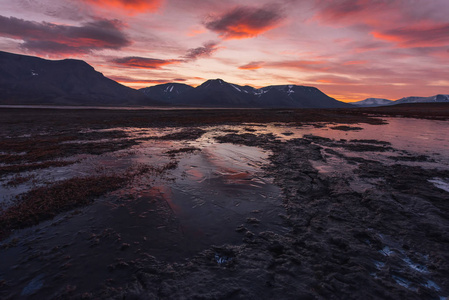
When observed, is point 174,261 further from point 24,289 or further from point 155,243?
point 24,289

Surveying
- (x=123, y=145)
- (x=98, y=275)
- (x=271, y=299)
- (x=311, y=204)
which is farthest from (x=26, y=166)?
(x=311, y=204)

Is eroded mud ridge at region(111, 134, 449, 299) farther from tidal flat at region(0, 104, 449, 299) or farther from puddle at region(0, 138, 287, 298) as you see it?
puddle at region(0, 138, 287, 298)

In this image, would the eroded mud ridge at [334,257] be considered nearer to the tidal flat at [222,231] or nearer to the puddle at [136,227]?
the tidal flat at [222,231]

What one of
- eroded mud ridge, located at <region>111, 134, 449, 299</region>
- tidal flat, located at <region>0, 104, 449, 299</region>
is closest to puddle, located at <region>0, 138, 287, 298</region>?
tidal flat, located at <region>0, 104, 449, 299</region>

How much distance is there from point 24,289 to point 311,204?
33.7 ft

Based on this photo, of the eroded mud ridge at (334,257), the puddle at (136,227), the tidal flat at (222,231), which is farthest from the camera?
the puddle at (136,227)

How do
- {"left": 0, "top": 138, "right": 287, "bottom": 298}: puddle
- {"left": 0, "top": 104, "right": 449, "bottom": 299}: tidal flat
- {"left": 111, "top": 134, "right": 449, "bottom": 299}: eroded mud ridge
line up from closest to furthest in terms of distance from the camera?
{"left": 111, "top": 134, "right": 449, "bottom": 299}: eroded mud ridge < {"left": 0, "top": 104, "right": 449, "bottom": 299}: tidal flat < {"left": 0, "top": 138, "right": 287, "bottom": 298}: puddle

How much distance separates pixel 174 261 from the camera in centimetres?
601

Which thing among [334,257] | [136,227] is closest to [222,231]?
[136,227]

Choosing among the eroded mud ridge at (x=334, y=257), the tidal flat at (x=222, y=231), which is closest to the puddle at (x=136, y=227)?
the tidal flat at (x=222, y=231)

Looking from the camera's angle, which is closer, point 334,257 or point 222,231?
point 334,257

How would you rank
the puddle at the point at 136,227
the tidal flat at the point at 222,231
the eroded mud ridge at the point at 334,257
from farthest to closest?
the puddle at the point at 136,227
the tidal flat at the point at 222,231
the eroded mud ridge at the point at 334,257

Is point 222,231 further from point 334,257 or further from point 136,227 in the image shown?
point 334,257

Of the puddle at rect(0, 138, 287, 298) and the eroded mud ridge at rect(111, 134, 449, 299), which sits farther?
the puddle at rect(0, 138, 287, 298)
